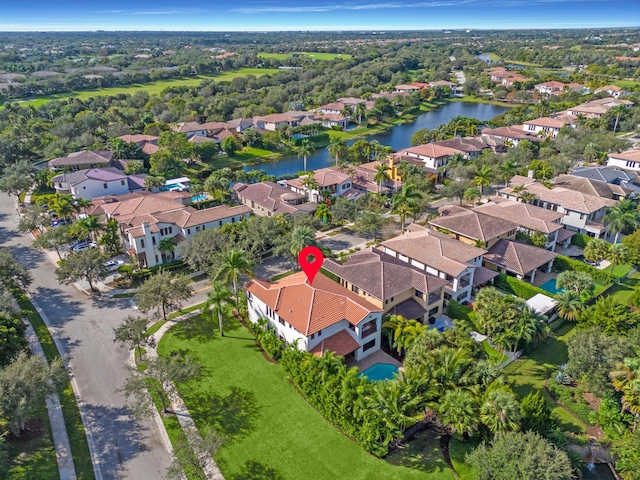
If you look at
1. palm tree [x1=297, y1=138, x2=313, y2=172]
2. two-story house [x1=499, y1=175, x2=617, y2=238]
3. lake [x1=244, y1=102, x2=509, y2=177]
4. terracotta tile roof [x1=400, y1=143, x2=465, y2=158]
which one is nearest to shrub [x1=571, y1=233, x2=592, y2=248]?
two-story house [x1=499, y1=175, x2=617, y2=238]

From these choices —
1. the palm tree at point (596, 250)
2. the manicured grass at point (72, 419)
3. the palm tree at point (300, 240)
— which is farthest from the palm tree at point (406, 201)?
the manicured grass at point (72, 419)

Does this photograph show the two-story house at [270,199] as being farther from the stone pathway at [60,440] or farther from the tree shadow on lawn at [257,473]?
the tree shadow on lawn at [257,473]

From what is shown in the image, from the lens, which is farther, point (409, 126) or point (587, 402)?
point (409, 126)

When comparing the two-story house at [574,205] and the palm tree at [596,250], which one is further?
the two-story house at [574,205]

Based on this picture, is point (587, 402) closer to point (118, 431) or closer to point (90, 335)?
point (118, 431)

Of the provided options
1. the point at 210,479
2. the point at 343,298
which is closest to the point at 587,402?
the point at 343,298

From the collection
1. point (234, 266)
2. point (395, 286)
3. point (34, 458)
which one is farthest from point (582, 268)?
point (34, 458)
